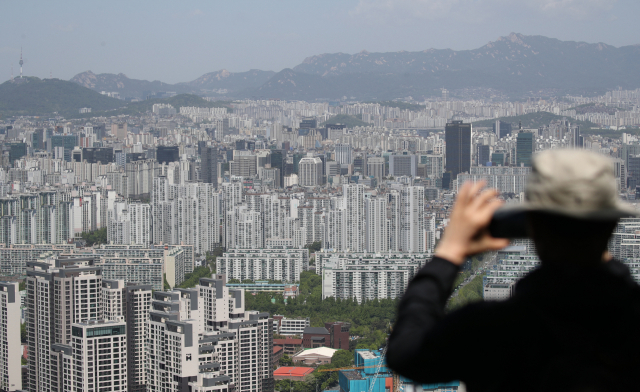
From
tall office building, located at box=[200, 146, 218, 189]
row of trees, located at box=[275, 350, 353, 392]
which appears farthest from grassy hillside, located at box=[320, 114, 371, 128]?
row of trees, located at box=[275, 350, 353, 392]

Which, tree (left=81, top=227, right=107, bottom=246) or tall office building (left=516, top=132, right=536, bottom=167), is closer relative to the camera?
tree (left=81, top=227, right=107, bottom=246)

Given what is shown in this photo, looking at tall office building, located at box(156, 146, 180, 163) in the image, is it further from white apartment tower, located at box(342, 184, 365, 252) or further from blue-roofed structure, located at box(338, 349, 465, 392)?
blue-roofed structure, located at box(338, 349, 465, 392)

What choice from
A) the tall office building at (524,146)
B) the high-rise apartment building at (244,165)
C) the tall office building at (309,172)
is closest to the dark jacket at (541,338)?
the tall office building at (309,172)

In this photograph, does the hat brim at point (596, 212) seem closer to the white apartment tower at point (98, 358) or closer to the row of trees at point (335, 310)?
the white apartment tower at point (98, 358)

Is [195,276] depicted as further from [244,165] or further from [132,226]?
[244,165]

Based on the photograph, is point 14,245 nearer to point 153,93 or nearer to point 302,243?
point 302,243

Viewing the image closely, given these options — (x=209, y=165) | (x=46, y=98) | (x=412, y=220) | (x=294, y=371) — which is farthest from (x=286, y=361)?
(x=46, y=98)
